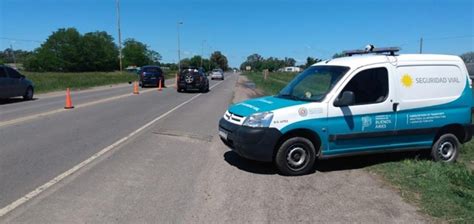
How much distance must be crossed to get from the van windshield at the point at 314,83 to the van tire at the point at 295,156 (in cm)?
77

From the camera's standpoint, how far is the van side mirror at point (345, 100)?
6742 millimetres

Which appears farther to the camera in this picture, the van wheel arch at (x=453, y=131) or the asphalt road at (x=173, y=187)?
the van wheel arch at (x=453, y=131)

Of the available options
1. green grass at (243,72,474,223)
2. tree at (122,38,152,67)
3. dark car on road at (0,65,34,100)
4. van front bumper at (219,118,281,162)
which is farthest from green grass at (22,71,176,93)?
tree at (122,38,152,67)

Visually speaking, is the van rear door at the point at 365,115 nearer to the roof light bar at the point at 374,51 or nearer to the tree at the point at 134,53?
the roof light bar at the point at 374,51

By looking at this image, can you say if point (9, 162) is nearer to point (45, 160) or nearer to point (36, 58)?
point (45, 160)

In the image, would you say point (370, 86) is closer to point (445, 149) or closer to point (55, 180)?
point (445, 149)

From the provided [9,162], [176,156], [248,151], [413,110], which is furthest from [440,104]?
[9,162]

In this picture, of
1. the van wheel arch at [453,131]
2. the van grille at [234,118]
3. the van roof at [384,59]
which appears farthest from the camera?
the van wheel arch at [453,131]

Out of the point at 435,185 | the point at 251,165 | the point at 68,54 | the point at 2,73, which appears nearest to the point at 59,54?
the point at 68,54

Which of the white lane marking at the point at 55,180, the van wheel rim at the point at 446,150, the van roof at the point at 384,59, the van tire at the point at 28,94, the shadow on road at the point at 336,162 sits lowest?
the shadow on road at the point at 336,162

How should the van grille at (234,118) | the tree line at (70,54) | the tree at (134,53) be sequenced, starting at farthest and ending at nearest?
the tree at (134,53) < the tree line at (70,54) < the van grille at (234,118)

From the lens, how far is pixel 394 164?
24.7 ft

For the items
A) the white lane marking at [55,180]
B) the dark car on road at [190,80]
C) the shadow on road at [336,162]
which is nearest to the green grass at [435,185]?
the shadow on road at [336,162]

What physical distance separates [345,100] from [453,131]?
8.09 feet
